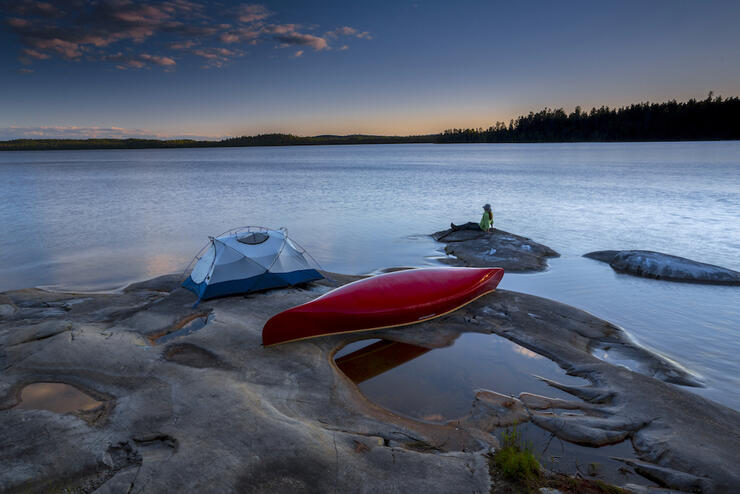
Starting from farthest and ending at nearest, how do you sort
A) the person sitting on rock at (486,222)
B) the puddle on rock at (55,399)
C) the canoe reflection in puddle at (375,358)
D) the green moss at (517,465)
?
the person sitting on rock at (486,222) → the canoe reflection in puddle at (375,358) → the puddle on rock at (55,399) → the green moss at (517,465)

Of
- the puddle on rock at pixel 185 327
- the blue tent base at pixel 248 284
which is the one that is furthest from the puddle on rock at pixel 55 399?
the blue tent base at pixel 248 284

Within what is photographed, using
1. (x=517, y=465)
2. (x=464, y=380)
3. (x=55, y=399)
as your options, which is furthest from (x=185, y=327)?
(x=517, y=465)

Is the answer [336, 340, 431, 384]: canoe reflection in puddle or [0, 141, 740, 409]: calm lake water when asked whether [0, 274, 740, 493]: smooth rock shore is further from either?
[0, 141, 740, 409]: calm lake water

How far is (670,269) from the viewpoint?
1368 cm

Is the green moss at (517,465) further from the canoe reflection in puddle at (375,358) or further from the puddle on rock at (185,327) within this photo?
the puddle on rock at (185,327)

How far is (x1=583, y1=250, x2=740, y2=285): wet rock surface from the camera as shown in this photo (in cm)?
1307

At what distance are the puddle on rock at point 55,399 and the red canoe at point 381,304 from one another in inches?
116

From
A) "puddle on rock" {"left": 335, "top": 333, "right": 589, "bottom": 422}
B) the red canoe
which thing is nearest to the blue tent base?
the red canoe

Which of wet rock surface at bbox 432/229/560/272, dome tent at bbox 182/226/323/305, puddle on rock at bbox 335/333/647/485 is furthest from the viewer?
wet rock surface at bbox 432/229/560/272

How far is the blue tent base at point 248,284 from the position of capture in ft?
34.1

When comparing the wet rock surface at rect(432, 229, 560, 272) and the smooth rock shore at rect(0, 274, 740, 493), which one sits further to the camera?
the wet rock surface at rect(432, 229, 560, 272)

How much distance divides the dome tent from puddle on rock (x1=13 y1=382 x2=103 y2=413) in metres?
3.91

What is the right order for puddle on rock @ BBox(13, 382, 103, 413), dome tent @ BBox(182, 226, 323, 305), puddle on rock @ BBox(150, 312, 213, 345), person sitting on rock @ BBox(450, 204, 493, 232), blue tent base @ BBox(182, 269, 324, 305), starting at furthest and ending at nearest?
person sitting on rock @ BBox(450, 204, 493, 232) → dome tent @ BBox(182, 226, 323, 305) → blue tent base @ BBox(182, 269, 324, 305) → puddle on rock @ BBox(150, 312, 213, 345) → puddle on rock @ BBox(13, 382, 103, 413)

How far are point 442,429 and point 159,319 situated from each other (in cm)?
709
